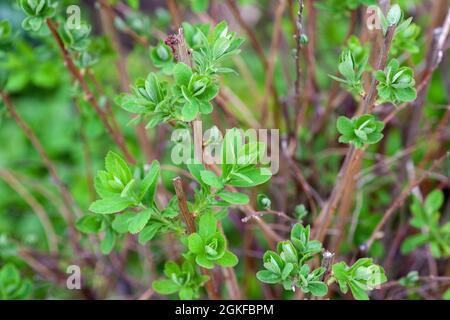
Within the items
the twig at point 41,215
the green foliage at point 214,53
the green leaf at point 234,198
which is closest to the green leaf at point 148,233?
the green leaf at point 234,198

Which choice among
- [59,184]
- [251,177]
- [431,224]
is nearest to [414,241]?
[431,224]

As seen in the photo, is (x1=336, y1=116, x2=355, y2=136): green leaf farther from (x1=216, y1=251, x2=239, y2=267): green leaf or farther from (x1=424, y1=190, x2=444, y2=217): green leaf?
(x1=424, y1=190, x2=444, y2=217): green leaf

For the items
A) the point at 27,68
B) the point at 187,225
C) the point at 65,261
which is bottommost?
the point at 65,261

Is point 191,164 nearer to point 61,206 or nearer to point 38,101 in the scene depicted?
point 61,206

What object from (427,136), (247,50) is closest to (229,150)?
(427,136)

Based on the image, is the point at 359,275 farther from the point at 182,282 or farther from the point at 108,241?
the point at 108,241

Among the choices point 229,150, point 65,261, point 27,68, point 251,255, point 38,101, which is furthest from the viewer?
point 38,101
